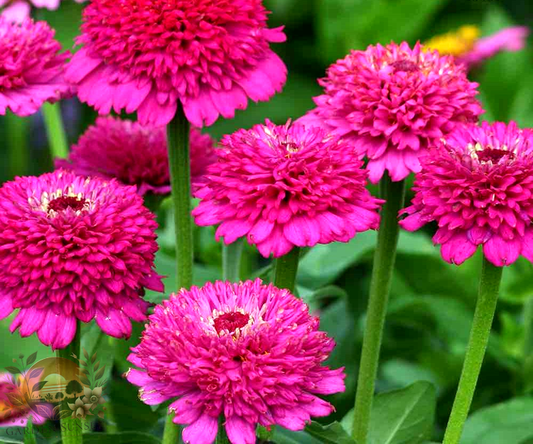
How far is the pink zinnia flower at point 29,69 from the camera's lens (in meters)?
0.82

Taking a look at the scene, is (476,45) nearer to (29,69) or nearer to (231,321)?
(29,69)

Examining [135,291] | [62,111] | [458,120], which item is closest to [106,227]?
[135,291]

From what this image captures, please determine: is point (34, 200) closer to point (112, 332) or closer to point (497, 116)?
point (112, 332)

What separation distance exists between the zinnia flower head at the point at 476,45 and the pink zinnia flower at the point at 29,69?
3.13ft

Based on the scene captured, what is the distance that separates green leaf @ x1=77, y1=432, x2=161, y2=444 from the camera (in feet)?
2.71

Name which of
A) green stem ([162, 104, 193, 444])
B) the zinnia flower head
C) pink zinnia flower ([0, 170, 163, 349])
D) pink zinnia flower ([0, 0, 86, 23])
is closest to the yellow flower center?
the zinnia flower head

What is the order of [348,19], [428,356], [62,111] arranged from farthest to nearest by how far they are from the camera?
[62,111] < [348,19] < [428,356]

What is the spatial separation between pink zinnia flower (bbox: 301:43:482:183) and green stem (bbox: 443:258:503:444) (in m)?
0.10

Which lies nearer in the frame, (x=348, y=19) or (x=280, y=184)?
(x=280, y=184)

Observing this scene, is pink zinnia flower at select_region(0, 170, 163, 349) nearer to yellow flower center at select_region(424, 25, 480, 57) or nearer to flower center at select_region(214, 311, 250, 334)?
flower center at select_region(214, 311, 250, 334)

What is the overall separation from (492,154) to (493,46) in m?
1.05

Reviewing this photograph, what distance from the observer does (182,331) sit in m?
0.64

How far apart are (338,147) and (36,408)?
33cm

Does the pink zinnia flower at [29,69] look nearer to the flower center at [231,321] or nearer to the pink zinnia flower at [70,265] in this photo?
the pink zinnia flower at [70,265]
